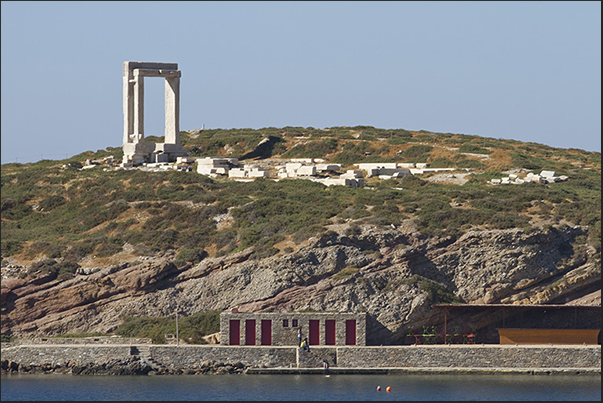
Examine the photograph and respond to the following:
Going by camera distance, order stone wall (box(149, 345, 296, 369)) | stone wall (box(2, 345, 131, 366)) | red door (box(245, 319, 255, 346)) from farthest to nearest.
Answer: red door (box(245, 319, 255, 346)), stone wall (box(2, 345, 131, 366)), stone wall (box(149, 345, 296, 369))

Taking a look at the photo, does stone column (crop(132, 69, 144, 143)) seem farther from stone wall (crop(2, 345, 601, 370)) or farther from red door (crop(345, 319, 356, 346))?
red door (crop(345, 319, 356, 346))

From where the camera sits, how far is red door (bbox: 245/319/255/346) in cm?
5316

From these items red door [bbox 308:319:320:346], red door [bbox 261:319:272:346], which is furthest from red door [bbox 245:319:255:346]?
red door [bbox 308:319:320:346]

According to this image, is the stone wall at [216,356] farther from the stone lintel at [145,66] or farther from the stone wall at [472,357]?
the stone lintel at [145,66]

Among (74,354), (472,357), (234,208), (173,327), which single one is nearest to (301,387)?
(472,357)

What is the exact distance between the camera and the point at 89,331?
2178 inches

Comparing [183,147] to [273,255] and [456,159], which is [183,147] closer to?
[456,159]

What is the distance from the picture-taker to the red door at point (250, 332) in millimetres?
53156

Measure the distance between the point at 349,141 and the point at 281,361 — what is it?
39451 mm

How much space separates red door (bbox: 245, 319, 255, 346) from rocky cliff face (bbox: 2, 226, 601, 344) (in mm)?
1385

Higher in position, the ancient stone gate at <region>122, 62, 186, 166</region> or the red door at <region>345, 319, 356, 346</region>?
the ancient stone gate at <region>122, 62, 186, 166</region>

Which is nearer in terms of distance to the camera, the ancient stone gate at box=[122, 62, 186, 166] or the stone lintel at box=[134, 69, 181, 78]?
the stone lintel at box=[134, 69, 181, 78]

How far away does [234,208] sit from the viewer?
209 ft

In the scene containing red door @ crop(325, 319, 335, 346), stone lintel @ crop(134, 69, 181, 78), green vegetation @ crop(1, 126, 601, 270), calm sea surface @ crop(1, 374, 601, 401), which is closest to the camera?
calm sea surface @ crop(1, 374, 601, 401)
